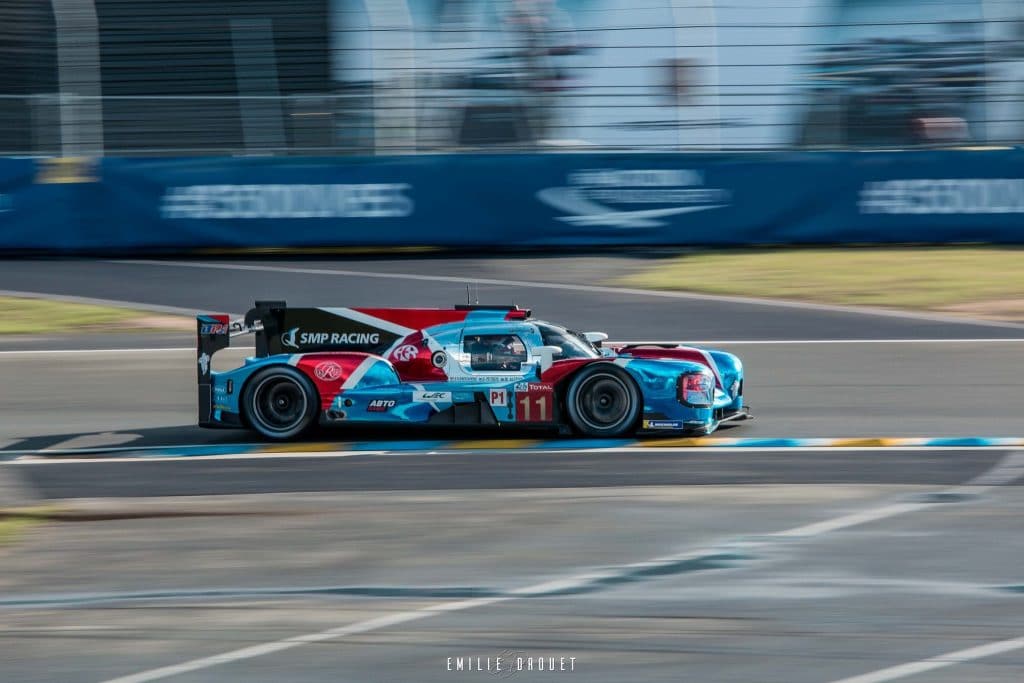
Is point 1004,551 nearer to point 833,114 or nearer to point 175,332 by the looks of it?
point 175,332

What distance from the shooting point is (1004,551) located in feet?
22.7

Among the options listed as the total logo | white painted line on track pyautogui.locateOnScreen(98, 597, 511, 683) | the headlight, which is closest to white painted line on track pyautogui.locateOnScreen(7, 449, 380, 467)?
the total logo

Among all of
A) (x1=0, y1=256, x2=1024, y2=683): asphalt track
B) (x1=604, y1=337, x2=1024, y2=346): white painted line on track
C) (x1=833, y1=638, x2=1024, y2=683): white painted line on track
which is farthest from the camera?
(x1=604, y1=337, x2=1024, y2=346): white painted line on track

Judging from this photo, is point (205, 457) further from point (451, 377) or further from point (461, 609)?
point (461, 609)

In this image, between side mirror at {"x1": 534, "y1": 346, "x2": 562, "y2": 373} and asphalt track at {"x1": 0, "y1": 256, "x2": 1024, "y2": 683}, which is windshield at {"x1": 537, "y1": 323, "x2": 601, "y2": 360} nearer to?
side mirror at {"x1": 534, "y1": 346, "x2": 562, "y2": 373}

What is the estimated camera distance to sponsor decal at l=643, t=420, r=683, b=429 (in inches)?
398

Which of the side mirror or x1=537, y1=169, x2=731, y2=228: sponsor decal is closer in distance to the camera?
the side mirror

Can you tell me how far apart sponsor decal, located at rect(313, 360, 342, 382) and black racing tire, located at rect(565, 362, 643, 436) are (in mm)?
1708

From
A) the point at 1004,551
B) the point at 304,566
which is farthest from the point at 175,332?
the point at 1004,551

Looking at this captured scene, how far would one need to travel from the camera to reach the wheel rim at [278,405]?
417 inches

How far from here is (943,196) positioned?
1984cm

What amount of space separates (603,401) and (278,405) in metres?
2.47

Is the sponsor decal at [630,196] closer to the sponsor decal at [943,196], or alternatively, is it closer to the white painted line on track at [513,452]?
the sponsor decal at [943,196]

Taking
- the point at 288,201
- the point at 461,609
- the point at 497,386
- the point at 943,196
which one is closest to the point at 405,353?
the point at 497,386
